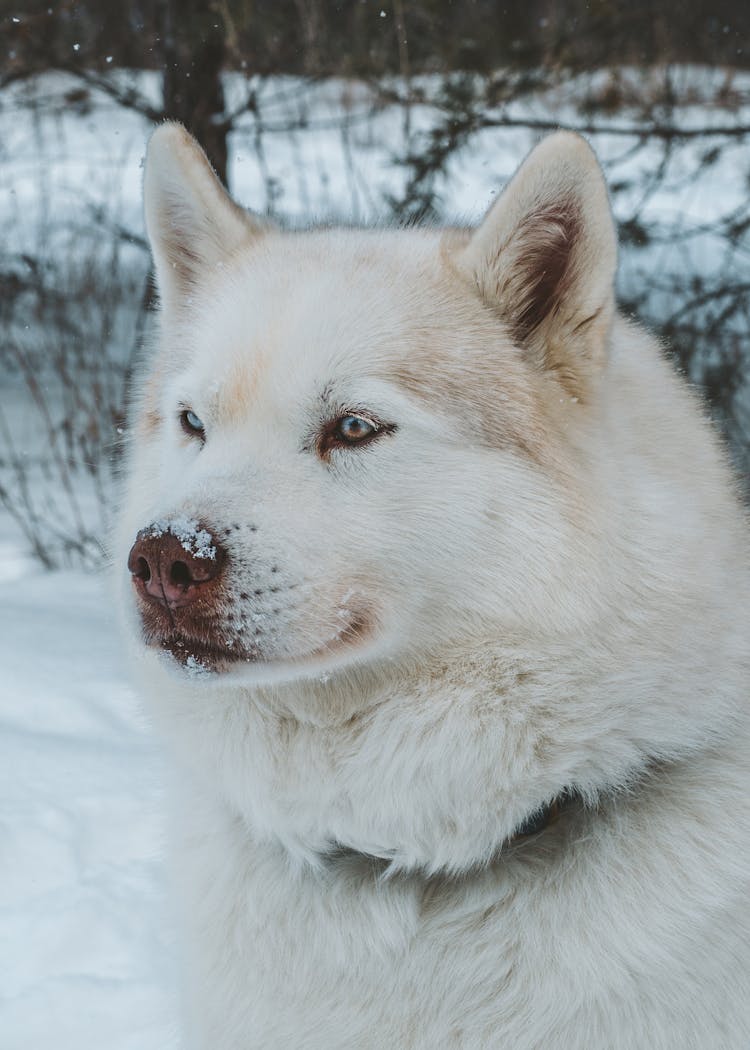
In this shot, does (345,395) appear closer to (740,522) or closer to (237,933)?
(740,522)

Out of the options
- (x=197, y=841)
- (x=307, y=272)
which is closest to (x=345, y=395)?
(x=307, y=272)

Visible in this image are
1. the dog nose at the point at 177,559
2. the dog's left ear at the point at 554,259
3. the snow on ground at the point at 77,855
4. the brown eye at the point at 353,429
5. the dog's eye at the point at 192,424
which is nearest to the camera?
the dog nose at the point at 177,559

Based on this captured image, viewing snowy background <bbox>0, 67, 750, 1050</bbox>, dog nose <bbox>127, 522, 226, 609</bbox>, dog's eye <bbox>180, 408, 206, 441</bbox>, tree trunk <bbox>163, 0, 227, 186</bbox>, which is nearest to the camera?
dog nose <bbox>127, 522, 226, 609</bbox>

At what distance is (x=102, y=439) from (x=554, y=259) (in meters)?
3.88

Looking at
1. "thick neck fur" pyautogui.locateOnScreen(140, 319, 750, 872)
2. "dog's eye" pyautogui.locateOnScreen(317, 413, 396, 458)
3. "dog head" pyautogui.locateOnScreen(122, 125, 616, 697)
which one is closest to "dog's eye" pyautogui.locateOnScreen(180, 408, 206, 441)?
A: "dog head" pyautogui.locateOnScreen(122, 125, 616, 697)

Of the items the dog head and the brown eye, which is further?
the brown eye

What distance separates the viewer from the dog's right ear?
2.28m

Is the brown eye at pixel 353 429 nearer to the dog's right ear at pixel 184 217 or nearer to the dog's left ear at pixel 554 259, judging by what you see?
the dog's left ear at pixel 554 259

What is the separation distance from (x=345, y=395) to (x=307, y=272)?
0.31m

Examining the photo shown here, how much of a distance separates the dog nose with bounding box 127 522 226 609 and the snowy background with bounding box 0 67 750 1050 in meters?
0.78

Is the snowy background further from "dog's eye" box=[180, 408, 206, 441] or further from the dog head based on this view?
the dog head

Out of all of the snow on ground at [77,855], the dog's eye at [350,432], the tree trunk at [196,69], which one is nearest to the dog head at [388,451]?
the dog's eye at [350,432]

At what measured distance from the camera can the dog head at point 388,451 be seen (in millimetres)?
1860

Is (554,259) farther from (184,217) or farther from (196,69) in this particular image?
(196,69)
